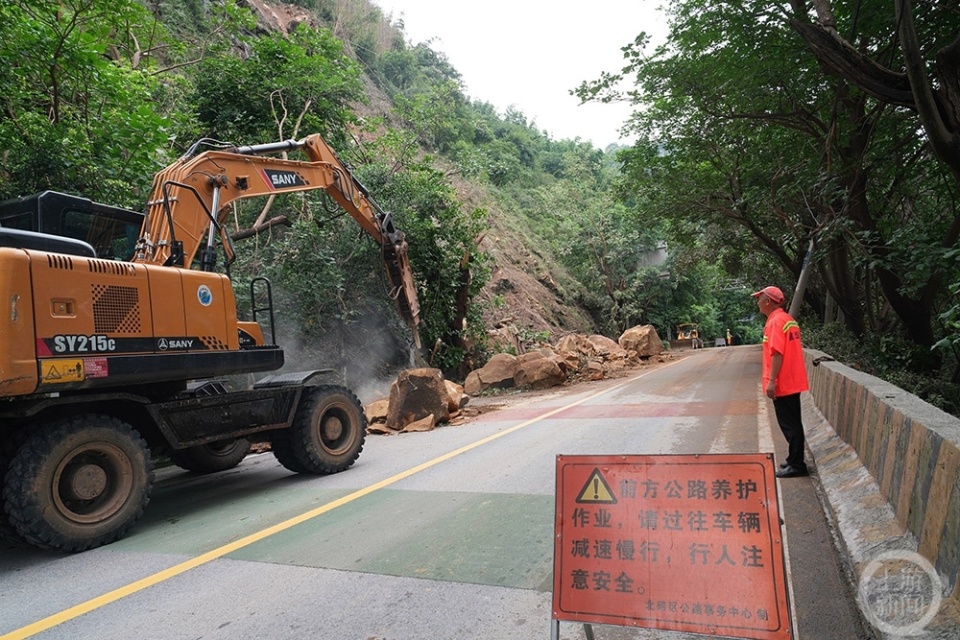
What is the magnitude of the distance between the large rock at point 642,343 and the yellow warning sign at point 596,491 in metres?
24.5

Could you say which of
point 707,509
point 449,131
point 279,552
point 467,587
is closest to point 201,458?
point 279,552

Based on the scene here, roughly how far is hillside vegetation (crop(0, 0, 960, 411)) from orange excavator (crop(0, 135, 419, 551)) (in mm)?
2910

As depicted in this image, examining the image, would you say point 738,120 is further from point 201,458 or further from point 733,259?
point 733,259

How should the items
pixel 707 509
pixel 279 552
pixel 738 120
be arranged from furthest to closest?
pixel 738 120 < pixel 279 552 < pixel 707 509

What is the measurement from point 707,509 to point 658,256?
1506 inches

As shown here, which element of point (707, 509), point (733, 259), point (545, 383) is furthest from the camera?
point (733, 259)

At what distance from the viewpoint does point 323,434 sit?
288 inches

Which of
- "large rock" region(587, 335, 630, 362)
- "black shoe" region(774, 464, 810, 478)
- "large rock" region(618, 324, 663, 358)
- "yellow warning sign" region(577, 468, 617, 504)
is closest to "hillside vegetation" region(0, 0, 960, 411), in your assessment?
"black shoe" region(774, 464, 810, 478)

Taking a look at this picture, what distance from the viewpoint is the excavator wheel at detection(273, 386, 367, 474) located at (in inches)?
275

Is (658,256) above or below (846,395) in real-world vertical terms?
above

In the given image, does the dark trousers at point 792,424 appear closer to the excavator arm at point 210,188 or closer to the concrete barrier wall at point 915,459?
the concrete barrier wall at point 915,459

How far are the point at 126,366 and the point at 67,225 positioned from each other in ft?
6.01

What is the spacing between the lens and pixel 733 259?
27.0 metres

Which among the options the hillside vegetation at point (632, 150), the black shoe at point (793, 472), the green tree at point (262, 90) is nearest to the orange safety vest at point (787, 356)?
the black shoe at point (793, 472)
